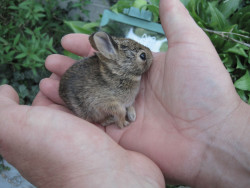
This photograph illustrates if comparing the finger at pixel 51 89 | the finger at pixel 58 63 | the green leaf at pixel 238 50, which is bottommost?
the finger at pixel 51 89

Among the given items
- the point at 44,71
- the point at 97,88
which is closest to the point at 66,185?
the point at 97,88

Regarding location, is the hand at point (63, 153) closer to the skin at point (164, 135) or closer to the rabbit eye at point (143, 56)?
the skin at point (164, 135)

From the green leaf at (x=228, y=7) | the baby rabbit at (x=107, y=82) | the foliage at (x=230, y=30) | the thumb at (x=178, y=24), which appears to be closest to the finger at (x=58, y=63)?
the baby rabbit at (x=107, y=82)

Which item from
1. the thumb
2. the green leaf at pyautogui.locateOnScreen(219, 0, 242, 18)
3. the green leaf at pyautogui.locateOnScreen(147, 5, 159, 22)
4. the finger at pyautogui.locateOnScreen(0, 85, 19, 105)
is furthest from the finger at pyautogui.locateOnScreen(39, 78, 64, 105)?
the green leaf at pyautogui.locateOnScreen(219, 0, 242, 18)

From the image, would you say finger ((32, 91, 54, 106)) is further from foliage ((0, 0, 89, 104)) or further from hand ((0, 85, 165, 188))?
hand ((0, 85, 165, 188))

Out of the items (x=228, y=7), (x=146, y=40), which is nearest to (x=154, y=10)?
(x=146, y=40)
